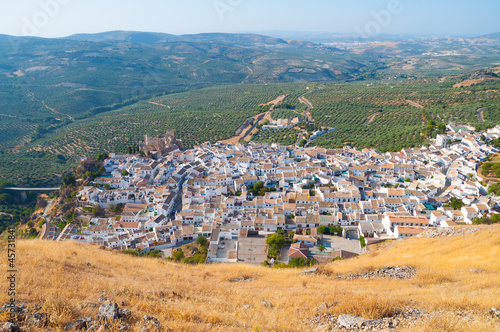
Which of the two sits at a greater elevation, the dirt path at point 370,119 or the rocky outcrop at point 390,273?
the dirt path at point 370,119

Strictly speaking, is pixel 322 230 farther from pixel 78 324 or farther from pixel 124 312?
pixel 78 324

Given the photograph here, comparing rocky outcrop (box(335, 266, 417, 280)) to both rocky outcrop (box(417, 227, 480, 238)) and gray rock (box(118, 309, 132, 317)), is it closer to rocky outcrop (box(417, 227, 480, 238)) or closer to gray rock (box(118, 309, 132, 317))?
rocky outcrop (box(417, 227, 480, 238))

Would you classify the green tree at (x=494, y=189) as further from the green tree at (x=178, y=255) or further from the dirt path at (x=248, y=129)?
the dirt path at (x=248, y=129)

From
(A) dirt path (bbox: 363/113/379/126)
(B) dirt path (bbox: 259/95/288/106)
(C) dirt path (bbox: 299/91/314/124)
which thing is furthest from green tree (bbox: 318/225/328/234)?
(B) dirt path (bbox: 259/95/288/106)

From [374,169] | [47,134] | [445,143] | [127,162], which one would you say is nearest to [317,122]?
[445,143]

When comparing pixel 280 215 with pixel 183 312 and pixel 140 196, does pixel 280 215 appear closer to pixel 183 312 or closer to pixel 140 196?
pixel 140 196

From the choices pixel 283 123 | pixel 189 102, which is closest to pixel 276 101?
pixel 283 123

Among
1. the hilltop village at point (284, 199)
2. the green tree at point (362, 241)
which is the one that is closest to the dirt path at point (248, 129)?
the hilltop village at point (284, 199)
